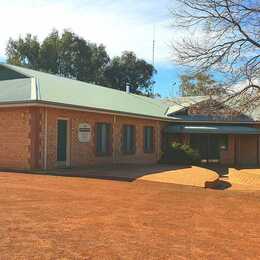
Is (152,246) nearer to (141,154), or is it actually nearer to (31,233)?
(31,233)

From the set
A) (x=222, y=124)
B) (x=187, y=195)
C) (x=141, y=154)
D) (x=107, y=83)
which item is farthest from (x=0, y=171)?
(x=107, y=83)

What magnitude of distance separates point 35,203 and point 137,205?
2344mm

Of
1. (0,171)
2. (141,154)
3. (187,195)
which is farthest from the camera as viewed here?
(141,154)

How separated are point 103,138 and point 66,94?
2880mm

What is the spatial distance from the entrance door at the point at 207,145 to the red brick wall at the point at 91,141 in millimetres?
3952

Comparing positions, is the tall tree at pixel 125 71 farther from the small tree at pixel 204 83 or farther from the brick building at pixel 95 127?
the small tree at pixel 204 83

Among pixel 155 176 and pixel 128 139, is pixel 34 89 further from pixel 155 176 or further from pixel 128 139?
pixel 128 139

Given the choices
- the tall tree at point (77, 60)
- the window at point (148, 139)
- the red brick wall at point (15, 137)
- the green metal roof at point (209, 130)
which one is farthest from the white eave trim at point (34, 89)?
the tall tree at point (77, 60)

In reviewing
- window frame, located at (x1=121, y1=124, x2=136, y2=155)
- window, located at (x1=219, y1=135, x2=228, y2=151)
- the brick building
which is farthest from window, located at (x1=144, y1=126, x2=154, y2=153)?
window, located at (x1=219, y1=135, x2=228, y2=151)

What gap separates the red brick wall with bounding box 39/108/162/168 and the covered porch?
3422 millimetres

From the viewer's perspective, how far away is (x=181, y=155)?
26.2 meters

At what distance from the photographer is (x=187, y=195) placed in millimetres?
13828

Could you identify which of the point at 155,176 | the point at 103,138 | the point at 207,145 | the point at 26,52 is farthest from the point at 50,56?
the point at 155,176

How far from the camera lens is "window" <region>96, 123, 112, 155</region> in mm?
22453
